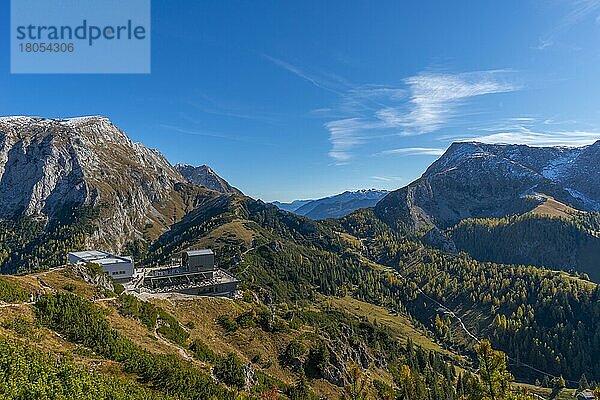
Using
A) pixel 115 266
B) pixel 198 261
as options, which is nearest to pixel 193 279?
pixel 198 261

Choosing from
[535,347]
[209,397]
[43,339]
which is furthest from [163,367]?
[535,347]

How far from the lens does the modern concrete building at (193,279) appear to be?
93312 millimetres

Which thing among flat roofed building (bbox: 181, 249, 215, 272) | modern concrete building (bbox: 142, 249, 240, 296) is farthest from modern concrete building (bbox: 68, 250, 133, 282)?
flat roofed building (bbox: 181, 249, 215, 272)

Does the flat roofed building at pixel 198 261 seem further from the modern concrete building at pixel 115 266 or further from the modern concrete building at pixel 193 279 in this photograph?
the modern concrete building at pixel 115 266

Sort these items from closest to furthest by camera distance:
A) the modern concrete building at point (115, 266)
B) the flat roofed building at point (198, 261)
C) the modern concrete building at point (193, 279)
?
1. the modern concrete building at point (115, 266)
2. the modern concrete building at point (193, 279)
3. the flat roofed building at point (198, 261)

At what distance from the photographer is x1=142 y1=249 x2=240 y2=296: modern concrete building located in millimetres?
93312

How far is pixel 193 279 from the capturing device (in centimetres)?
9950

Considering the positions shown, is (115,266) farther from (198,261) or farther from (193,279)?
(198,261)

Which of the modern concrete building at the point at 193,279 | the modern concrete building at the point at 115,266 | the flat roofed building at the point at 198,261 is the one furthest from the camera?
the flat roofed building at the point at 198,261

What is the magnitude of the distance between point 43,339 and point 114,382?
461 inches

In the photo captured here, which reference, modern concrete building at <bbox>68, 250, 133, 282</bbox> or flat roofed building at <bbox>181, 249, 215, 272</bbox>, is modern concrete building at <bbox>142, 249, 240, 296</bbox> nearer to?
flat roofed building at <bbox>181, 249, 215, 272</bbox>

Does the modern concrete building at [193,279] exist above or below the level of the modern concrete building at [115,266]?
below

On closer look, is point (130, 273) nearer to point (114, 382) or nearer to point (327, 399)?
point (327, 399)

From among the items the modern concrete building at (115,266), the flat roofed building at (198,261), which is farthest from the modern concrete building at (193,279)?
the modern concrete building at (115,266)
